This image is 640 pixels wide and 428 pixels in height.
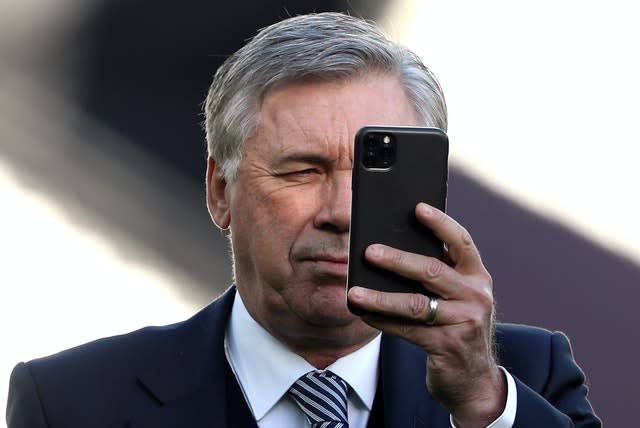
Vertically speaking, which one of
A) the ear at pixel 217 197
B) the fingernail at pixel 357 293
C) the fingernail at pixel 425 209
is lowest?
the ear at pixel 217 197

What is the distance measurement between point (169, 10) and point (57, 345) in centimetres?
115

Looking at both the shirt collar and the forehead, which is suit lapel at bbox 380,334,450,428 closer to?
the shirt collar

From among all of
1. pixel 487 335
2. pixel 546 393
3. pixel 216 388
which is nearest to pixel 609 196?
pixel 546 393

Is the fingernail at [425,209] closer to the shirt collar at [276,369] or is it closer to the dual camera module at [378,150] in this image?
the dual camera module at [378,150]

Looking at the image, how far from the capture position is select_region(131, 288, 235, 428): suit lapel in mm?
2449

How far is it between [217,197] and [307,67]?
0.39 meters

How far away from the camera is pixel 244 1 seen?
4.19m

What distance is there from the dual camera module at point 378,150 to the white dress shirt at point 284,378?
1.90 feet

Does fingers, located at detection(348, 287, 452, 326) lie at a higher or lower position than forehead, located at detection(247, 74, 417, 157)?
lower

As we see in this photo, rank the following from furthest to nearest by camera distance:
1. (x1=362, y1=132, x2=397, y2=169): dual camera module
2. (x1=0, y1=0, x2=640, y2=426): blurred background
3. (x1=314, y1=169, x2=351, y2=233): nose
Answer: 1. (x1=0, y1=0, x2=640, y2=426): blurred background
2. (x1=314, y1=169, x2=351, y2=233): nose
3. (x1=362, y1=132, x2=397, y2=169): dual camera module

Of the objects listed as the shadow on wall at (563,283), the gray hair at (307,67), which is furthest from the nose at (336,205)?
the shadow on wall at (563,283)

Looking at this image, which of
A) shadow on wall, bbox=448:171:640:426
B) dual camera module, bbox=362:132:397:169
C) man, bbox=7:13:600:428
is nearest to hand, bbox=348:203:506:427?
dual camera module, bbox=362:132:397:169

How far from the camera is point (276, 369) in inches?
97.0

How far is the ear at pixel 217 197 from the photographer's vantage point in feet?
8.73
